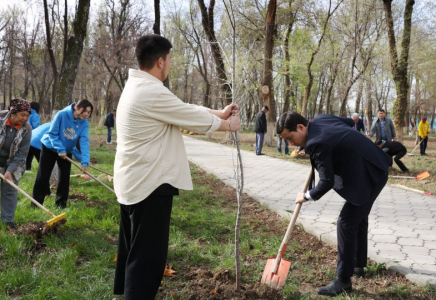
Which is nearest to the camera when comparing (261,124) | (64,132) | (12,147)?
(12,147)

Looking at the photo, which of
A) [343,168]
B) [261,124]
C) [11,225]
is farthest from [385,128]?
[11,225]

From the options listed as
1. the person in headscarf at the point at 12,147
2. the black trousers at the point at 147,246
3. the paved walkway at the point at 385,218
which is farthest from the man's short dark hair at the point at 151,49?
the person in headscarf at the point at 12,147

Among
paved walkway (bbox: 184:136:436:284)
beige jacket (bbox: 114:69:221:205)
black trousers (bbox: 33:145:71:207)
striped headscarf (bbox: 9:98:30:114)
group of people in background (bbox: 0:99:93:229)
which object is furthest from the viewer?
black trousers (bbox: 33:145:71:207)

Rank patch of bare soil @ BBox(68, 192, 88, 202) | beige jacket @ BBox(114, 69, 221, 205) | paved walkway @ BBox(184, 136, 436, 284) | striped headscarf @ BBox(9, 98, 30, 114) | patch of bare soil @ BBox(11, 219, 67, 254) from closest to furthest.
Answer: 1. beige jacket @ BBox(114, 69, 221, 205)
2. paved walkway @ BBox(184, 136, 436, 284)
3. patch of bare soil @ BBox(11, 219, 67, 254)
4. striped headscarf @ BBox(9, 98, 30, 114)
5. patch of bare soil @ BBox(68, 192, 88, 202)

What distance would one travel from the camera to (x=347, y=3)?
2136 cm

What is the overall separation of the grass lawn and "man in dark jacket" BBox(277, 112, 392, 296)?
373mm

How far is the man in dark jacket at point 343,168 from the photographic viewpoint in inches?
121

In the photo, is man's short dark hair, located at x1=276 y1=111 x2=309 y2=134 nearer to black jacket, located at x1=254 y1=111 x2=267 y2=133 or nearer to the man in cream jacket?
the man in cream jacket

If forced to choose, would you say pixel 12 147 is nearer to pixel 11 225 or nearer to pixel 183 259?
pixel 11 225

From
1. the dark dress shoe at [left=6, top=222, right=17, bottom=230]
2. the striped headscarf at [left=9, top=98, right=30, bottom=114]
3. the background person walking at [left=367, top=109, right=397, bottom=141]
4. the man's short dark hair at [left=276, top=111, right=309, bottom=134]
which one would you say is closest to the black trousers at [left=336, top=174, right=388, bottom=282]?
the man's short dark hair at [left=276, top=111, right=309, bottom=134]

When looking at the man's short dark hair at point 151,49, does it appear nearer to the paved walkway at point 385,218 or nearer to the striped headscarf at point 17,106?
the paved walkway at point 385,218

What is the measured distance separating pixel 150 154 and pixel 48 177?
3.67m

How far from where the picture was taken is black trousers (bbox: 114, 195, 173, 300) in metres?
2.58

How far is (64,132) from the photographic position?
18.0 ft
